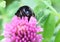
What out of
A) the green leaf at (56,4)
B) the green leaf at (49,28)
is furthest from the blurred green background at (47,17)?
the green leaf at (56,4)

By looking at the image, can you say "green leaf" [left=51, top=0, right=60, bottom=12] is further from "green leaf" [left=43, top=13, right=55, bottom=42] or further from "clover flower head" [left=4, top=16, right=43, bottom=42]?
"clover flower head" [left=4, top=16, right=43, bottom=42]

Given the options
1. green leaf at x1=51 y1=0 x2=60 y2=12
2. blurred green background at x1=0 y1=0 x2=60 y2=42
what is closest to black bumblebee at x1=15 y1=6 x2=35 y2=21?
blurred green background at x1=0 y1=0 x2=60 y2=42

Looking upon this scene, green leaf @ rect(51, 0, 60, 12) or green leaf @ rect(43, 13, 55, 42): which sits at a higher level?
green leaf @ rect(51, 0, 60, 12)

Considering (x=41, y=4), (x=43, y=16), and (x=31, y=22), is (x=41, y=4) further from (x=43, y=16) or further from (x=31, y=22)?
(x=31, y=22)

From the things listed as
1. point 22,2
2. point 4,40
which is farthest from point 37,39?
point 22,2

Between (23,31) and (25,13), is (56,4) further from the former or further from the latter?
(23,31)

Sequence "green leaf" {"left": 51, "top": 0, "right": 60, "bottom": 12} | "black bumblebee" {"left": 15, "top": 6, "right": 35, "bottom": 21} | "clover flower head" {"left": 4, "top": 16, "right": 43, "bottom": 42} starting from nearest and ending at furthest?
"clover flower head" {"left": 4, "top": 16, "right": 43, "bottom": 42} < "black bumblebee" {"left": 15, "top": 6, "right": 35, "bottom": 21} < "green leaf" {"left": 51, "top": 0, "right": 60, "bottom": 12}

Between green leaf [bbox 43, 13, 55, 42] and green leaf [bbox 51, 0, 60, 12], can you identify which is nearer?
Result: green leaf [bbox 43, 13, 55, 42]

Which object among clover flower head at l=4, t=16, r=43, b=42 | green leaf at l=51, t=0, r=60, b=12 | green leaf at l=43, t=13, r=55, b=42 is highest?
green leaf at l=51, t=0, r=60, b=12
